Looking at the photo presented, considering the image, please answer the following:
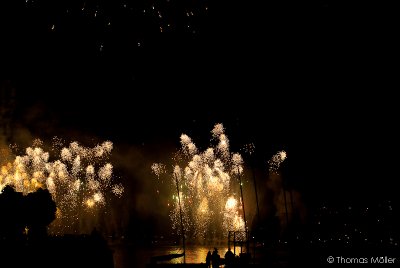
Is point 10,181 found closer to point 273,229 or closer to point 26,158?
point 26,158

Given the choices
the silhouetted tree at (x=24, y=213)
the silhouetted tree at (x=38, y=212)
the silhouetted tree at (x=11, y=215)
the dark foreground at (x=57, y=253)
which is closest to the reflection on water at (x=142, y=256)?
the silhouetted tree at (x=38, y=212)

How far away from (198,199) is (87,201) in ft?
67.0

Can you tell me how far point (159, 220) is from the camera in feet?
273

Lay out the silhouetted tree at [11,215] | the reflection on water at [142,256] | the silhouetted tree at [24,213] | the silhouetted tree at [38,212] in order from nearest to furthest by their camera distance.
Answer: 1. the silhouetted tree at [11,215]
2. the silhouetted tree at [24,213]
3. the silhouetted tree at [38,212]
4. the reflection on water at [142,256]

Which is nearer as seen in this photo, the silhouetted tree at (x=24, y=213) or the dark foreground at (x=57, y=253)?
the dark foreground at (x=57, y=253)

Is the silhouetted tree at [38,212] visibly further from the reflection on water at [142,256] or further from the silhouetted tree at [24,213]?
the reflection on water at [142,256]

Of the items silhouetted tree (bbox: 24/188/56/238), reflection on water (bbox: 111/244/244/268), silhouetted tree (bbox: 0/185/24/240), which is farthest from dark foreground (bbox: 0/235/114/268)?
reflection on water (bbox: 111/244/244/268)

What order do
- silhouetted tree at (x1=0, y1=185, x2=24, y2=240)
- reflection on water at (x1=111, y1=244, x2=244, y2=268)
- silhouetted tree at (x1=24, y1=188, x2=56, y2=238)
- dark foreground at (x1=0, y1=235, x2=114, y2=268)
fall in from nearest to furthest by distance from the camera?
dark foreground at (x1=0, y1=235, x2=114, y2=268) < silhouetted tree at (x1=0, y1=185, x2=24, y2=240) < silhouetted tree at (x1=24, y1=188, x2=56, y2=238) < reflection on water at (x1=111, y1=244, x2=244, y2=268)

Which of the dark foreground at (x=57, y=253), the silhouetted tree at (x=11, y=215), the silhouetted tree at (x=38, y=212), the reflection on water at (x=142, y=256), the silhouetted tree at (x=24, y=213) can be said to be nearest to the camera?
the dark foreground at (x=57, y=253)

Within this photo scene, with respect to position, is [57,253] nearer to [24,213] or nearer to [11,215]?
[24,213]

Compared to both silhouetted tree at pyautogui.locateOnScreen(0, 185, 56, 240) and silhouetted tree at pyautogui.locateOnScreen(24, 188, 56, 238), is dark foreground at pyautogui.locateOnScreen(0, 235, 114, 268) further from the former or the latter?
silhouetted tree at pyautogui.locateOnScreen(24, 188, 56, 238)

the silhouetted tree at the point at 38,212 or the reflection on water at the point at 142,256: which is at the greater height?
the silhouetted tree at the point at 38,212

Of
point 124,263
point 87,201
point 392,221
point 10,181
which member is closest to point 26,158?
point 10,181

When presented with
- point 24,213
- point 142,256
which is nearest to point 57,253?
point 24,213
